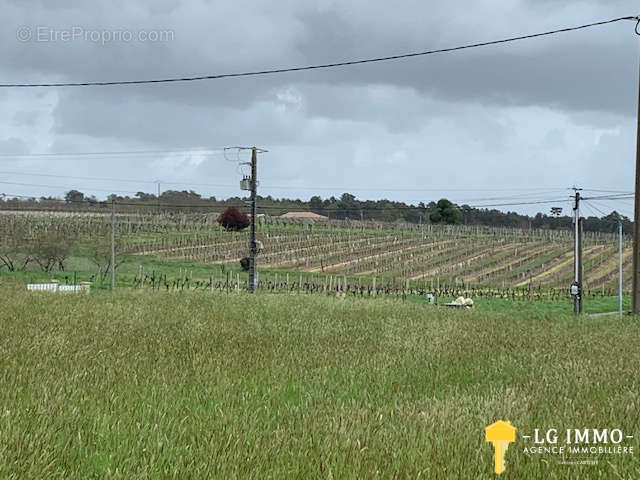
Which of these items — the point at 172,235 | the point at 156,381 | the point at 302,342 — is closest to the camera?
the point at 156,381

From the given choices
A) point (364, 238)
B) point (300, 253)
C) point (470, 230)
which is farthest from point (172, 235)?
point (470, 230)

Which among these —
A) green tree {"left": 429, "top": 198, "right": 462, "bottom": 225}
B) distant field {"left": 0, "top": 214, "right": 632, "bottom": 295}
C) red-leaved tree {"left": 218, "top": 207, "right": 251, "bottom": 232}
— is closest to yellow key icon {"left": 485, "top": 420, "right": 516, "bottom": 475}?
distant field {"left": 0, "top": 214, "right": 632, "bottom": 295}

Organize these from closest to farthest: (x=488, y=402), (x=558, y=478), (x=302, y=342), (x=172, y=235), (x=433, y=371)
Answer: (x=558, y=478) → (x=488, y=402) → (x=433, y=371) → (x=302, y=342) → (x=172, y=235)

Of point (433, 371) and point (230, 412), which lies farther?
point (433, 371)

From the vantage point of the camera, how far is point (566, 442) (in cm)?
535

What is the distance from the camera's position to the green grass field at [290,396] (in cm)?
449

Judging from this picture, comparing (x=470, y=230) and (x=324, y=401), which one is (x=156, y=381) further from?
(x=470, y=230)

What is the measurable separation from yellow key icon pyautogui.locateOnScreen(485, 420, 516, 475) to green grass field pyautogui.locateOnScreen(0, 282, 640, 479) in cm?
7

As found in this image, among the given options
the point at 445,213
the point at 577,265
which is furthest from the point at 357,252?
the point at 445,213

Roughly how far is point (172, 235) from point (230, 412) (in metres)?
63.1

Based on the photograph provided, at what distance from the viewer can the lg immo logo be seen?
4.86 meters

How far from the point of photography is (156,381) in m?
7.25

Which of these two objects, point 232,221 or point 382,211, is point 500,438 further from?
point 382,211

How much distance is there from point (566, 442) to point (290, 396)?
2.70 meters
